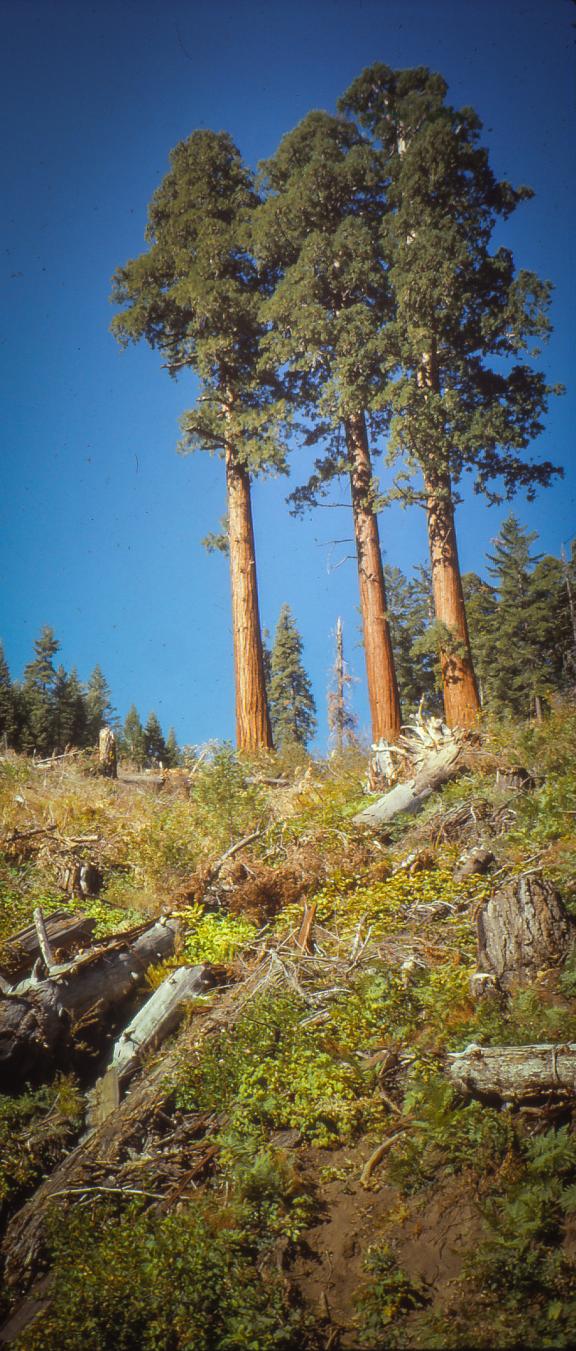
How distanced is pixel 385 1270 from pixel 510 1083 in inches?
40.9

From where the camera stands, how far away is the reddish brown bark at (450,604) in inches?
435

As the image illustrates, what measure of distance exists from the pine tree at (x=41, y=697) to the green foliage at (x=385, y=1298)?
34422mm

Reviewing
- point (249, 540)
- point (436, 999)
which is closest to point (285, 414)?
point (249, 540)

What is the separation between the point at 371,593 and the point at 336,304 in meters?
6.15

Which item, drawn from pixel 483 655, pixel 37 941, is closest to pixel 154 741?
pixel 483 655

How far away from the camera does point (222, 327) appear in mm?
11930

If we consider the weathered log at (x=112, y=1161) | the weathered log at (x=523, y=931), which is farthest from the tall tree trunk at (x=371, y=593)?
the weathered log at (x=112, y=1161)

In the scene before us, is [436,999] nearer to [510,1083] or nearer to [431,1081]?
[431,1081]

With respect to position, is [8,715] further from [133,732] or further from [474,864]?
[474,864]

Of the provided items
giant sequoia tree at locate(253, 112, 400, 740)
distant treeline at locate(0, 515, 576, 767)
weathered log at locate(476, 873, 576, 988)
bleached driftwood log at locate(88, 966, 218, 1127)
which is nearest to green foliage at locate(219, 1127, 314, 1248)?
bleached driftwood log at locate(88, 966, 218, 1127)

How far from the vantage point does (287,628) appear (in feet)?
117

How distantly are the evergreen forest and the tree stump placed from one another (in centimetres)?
6

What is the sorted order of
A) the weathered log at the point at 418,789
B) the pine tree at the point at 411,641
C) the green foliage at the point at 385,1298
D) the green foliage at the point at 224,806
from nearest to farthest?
the green foliage at the point at 385,1298, the green foliage at the point at 224,806, the weathered log at the point at 418,789, the pine tree at the point at 411,641

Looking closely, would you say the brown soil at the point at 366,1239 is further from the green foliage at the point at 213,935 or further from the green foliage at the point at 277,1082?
the green foliage at the point at 213,935
